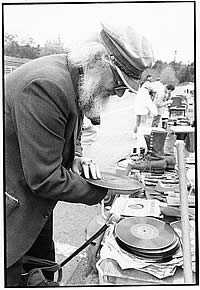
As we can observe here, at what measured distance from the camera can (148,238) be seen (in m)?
1.19

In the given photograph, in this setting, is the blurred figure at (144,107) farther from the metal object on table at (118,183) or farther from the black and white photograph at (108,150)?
the metal object on table at (118,183)

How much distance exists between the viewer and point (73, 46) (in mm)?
1119

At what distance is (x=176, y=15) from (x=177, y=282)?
830mm

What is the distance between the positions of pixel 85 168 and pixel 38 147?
0.66 ft

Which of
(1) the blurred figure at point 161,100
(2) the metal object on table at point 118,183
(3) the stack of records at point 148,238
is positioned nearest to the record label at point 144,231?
(3) the stack of records at point 148,238

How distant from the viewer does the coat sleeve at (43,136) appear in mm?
1001

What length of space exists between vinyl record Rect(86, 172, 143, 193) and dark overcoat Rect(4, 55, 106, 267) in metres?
0.03

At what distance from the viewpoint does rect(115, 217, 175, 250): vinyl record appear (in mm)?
1177

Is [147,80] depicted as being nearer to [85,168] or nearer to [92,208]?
[85,168]

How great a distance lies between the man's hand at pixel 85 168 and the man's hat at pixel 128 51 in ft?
0.86

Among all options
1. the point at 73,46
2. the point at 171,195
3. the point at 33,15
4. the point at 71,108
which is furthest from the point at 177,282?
the point at 33,15

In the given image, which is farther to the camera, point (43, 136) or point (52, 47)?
point (52, 47)

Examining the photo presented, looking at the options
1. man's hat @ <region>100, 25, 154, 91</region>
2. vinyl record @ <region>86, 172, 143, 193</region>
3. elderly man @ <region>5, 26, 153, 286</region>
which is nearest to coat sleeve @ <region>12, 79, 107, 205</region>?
elderly man @ <region>5, 26, 153, 286</region>

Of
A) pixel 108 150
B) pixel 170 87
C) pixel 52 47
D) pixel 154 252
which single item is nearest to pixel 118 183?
pixel 108 150
